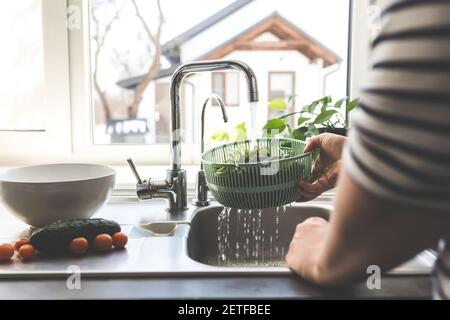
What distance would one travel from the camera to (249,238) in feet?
3.89

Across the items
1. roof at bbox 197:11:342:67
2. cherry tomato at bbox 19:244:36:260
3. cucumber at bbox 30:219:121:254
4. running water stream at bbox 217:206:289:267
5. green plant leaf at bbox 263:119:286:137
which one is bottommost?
running water stream at bbox 217:206:289:267

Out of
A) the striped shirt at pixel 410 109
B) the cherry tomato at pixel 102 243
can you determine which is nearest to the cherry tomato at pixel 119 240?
the cherry tomato at pixel 102 243

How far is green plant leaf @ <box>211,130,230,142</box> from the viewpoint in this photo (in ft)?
4.38

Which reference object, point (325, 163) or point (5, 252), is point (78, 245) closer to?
point (5, 252)

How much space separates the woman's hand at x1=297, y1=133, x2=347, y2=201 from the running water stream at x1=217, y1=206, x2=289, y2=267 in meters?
0.19

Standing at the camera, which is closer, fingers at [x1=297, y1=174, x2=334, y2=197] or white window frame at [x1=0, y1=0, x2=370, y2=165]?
fingers at [x1=297, y1=174, x2=334, y2=197]

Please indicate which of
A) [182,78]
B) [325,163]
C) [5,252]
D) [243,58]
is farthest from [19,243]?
[243,58]

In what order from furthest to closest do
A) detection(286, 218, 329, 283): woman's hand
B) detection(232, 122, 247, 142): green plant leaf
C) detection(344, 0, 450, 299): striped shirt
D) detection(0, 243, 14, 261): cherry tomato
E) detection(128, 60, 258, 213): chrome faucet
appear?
1. detection(232, 122, 247, 142): green plant leaf
2. detection(128, 60, 258, 213): chrome faucet
3. detection(0, 243, 14, 261): cherry tomato
4. detection(286, 218, 329, 283): woman's hand
5. detection(344, 0, 450, 299): striped shirt

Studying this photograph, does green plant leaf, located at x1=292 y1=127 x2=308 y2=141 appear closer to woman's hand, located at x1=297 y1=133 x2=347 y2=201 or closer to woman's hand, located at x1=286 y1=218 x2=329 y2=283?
woman's hand, located at x1=297 y1=133 x2=347 y2=201

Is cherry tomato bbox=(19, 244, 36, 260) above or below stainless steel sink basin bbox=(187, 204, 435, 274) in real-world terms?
above

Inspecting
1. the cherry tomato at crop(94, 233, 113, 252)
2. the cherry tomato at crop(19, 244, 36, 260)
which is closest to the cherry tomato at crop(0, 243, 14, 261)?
the cherry tomato at crop(19, 244, 36, 260)

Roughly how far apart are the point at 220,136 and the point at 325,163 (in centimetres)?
39

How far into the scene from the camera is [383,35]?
44 centimetres

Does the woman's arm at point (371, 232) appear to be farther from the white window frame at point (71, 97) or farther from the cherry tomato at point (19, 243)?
the white window frame at point (71, 97)
